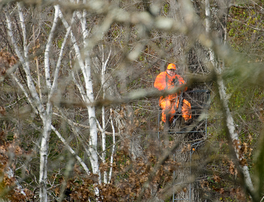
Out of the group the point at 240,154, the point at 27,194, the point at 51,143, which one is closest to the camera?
the point at 240,154

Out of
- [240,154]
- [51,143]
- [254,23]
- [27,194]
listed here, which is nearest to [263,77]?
[240,154]

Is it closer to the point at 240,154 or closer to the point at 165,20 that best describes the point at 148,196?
the point at 240,154

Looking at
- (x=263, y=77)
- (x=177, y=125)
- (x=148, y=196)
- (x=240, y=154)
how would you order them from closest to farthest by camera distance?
(x=263, y=77), (x=240, y=154), (x=148, y=196), (x=177, y=125)

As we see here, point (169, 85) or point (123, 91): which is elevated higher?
point (123, 91)

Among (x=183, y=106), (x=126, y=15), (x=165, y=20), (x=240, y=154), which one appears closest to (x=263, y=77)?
(x=165, y=20)

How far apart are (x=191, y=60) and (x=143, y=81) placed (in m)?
4.34

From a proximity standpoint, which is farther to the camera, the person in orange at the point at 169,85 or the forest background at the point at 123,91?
the person in orange at the point at 169,85

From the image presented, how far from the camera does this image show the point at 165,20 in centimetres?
250

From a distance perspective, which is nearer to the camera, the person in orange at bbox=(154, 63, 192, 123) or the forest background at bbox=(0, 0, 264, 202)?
the forest background at bbox=(0, 0, 264, 202)

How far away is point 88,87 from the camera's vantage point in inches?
299

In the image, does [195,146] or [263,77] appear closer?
[263,77]

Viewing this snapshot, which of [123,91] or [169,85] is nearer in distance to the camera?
[169,85]

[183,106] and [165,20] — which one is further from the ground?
[183,106]

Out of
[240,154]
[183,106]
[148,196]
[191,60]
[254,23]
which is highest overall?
[254,23]
